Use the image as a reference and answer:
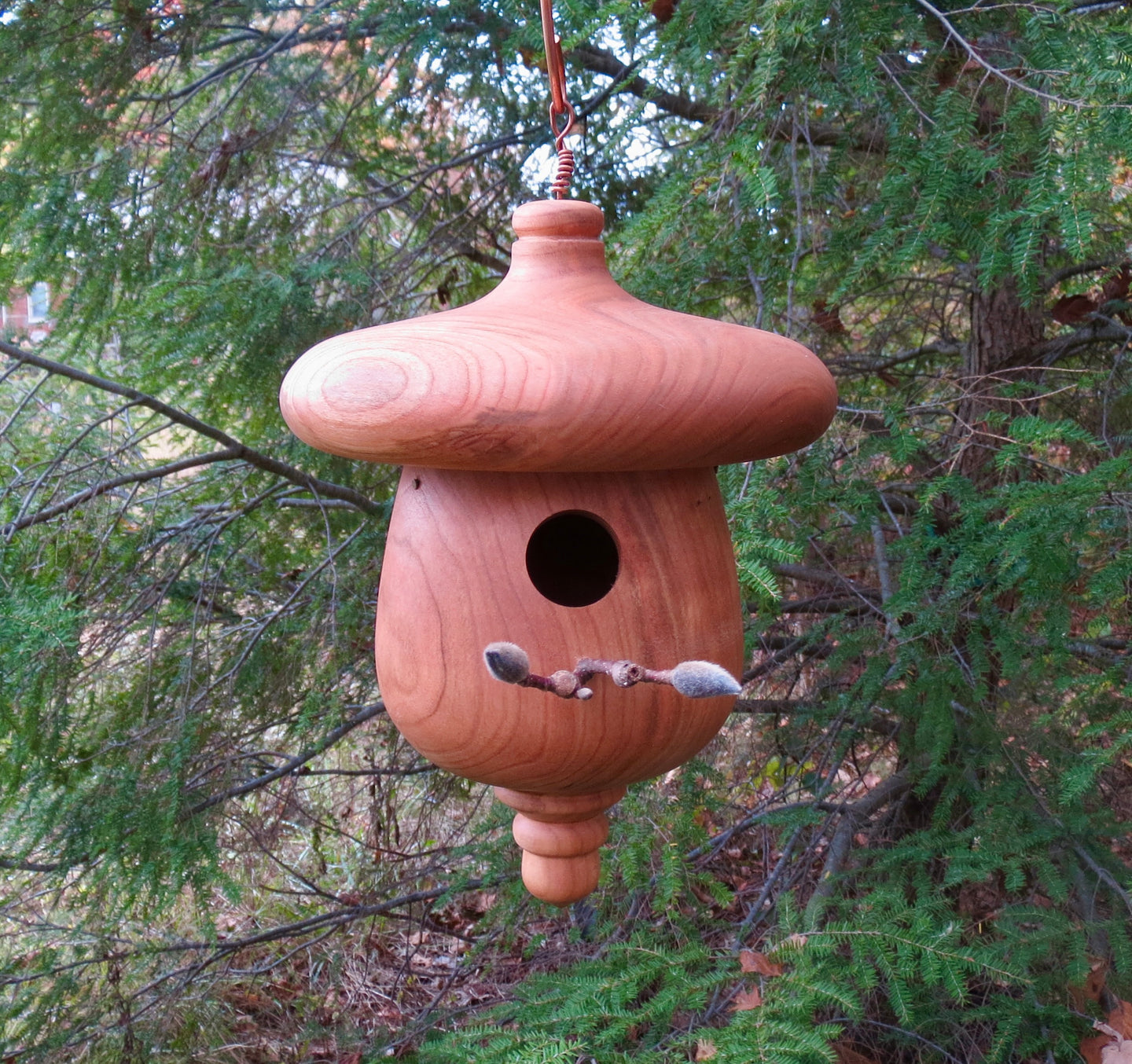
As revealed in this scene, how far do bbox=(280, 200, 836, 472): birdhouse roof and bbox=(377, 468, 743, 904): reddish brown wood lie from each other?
0.38 feet

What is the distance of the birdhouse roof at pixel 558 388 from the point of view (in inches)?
45.6

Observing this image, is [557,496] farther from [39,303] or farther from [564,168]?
[39,303]

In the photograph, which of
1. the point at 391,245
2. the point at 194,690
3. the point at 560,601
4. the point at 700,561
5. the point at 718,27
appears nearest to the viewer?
the point at 700,561

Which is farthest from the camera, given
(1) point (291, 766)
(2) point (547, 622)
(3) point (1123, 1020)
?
(1) point (291, 766)

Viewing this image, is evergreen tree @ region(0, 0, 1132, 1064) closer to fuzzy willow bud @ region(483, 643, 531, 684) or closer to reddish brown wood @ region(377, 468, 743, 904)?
reddish brown wood @ region(377, 468, 743, 904)

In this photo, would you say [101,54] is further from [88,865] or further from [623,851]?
[623,851]

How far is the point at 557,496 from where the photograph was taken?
1344mm

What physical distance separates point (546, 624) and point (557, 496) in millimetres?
158

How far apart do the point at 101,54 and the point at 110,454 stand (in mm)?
1183

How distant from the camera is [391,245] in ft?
12.1

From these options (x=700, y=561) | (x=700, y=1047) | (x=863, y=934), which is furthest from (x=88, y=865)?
(x=700, y=561)

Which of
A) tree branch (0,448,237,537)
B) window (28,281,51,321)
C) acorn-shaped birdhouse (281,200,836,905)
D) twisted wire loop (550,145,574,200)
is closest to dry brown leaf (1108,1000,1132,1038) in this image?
acorn-shaped birdhouse (281,200,836,905)

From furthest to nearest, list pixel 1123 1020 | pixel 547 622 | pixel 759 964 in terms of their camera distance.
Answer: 1. pixel 1123 1020
2. pixel 759 964
3. pixel 547 622

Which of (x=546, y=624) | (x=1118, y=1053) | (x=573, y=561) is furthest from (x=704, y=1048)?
(x=546, y=624)
